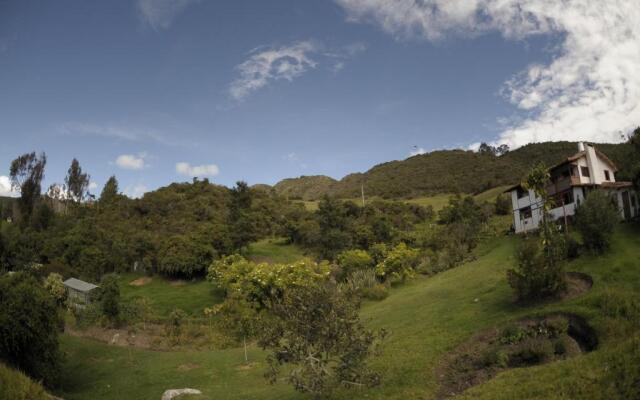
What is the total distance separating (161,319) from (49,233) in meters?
53.4

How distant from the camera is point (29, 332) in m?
24.5

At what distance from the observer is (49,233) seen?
8488 cm

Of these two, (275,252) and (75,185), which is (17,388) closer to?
(275,252)

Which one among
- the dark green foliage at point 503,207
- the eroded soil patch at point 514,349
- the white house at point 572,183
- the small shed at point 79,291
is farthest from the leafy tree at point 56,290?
the dark green foliage at point 503,207

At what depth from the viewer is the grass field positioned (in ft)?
47.5

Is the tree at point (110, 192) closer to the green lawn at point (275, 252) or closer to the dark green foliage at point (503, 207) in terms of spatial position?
the green lawn at point (275, 252)

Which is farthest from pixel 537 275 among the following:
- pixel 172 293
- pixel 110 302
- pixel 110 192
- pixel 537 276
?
pixel 110 192

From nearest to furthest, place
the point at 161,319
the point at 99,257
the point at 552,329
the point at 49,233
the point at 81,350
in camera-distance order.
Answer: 1. the point at 552,329
2. the point at 81,350
3. the point at 161,319
4. the point at 99,257
5. the point at 49,233

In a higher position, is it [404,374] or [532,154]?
[532,154]

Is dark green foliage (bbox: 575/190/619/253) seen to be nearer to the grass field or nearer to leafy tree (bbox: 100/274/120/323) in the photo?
the grass field

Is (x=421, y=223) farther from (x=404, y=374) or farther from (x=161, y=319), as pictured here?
(x=404, y=374)

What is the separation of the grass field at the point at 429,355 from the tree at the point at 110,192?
264 ft

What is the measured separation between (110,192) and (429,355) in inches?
4279

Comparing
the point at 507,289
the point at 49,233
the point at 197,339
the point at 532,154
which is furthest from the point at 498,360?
the point at 532,154
